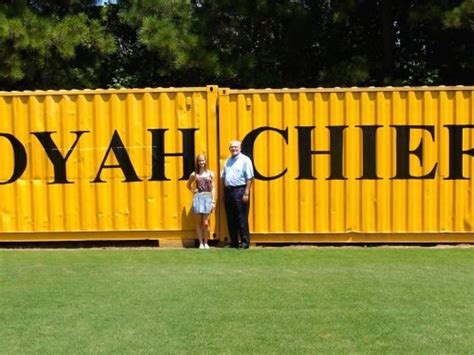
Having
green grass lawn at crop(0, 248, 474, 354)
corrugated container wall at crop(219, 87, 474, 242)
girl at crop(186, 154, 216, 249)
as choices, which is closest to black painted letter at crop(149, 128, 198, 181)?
girl at crop(186, 154, 216, 249)

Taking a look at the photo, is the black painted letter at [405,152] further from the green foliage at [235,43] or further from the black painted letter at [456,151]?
the green foliage at [235,43]

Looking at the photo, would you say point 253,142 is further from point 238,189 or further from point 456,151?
point 456,151

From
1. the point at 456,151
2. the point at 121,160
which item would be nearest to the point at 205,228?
the point at 121,160

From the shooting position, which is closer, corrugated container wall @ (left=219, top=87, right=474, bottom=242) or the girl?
the girl

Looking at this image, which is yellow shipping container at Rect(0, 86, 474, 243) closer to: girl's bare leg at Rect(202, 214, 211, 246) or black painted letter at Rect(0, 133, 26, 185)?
black painted letter at Rect(0, 133, 26, 185)

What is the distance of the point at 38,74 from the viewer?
49.1 ft

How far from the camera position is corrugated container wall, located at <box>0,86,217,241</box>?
11047 millimetres

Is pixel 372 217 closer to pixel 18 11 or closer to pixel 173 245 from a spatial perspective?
pixel 173 245

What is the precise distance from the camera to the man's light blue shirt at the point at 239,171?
10.7 m

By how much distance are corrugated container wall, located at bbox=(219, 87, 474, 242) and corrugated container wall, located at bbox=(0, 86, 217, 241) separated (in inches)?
33.6

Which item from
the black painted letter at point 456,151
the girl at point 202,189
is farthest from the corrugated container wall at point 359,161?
the girl at point 202,189

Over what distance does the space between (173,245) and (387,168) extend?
3.75 meters

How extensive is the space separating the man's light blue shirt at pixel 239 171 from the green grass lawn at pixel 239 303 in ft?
4.04

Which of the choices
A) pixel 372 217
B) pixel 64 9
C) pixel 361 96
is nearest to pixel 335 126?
pixel 361 96
